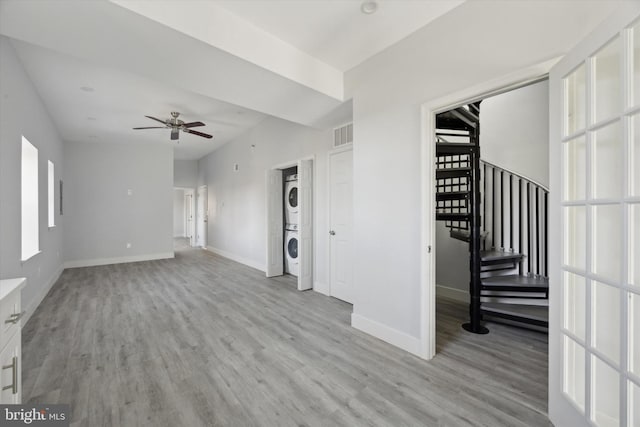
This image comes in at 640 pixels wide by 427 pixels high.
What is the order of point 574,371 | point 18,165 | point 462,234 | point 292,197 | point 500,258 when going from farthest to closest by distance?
point 292,197
point 462,234
point 500,258
point 18,165
point 574,371

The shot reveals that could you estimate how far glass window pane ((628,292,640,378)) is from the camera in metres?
1.11

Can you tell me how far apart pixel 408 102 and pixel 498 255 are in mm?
2286

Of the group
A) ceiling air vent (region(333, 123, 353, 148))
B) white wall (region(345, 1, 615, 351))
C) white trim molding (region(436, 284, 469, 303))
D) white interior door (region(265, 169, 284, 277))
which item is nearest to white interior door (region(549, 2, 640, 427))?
white wall (region(345, 1, 615, 351))

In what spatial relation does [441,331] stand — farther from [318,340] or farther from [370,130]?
[370,130]

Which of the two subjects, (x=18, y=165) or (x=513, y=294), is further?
(x=513, y=294)

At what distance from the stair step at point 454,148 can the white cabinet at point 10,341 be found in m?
3.55

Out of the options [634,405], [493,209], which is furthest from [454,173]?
[634,405]

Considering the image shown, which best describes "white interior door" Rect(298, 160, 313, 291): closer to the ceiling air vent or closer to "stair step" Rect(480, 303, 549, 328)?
the ceiling air vent

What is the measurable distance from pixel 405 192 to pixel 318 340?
1.67 m

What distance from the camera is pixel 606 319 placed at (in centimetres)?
127

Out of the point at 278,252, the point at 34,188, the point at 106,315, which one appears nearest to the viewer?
the point at 106,315

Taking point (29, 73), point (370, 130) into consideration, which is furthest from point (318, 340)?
point (29, 73)

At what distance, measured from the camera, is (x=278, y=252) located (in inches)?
208

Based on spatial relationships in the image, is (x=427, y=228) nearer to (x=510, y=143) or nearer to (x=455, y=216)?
(x=455, y=216)
